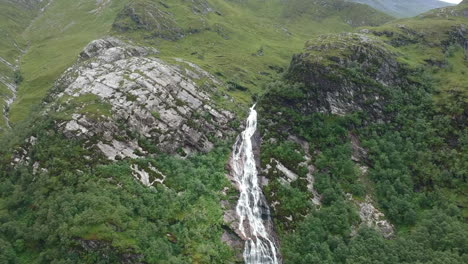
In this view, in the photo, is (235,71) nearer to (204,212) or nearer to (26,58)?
(204,212)

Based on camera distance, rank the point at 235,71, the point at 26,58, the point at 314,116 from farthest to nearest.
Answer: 1. the point at 26,58
2. the point at 235,71
3. the point at 314,116

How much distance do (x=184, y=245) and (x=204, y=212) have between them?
8057 millimetres

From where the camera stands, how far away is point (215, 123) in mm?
87250

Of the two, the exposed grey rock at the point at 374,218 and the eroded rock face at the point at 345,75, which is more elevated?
the eroded rock face at the point at 345,75

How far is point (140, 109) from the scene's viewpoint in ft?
264

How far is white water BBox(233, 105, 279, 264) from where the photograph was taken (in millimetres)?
62384

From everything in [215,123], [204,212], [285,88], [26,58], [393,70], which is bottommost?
[26,58]

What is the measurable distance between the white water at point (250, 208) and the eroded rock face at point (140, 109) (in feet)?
22.1

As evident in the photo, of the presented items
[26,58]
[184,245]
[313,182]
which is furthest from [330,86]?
[26,58]

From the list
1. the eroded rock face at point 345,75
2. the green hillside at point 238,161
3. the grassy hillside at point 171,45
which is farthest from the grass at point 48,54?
the eroded rock face at point 345,75

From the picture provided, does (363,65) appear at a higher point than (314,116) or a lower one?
higher

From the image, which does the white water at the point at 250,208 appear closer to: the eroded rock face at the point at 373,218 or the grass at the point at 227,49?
the eroded rock face at the point at 373,218

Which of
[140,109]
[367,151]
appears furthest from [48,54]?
[367,151]

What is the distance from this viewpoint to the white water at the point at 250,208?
62.4m
